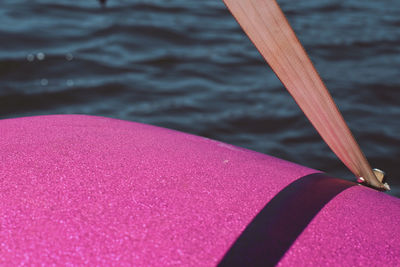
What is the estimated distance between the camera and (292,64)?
1.82ft

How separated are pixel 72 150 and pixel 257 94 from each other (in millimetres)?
1714

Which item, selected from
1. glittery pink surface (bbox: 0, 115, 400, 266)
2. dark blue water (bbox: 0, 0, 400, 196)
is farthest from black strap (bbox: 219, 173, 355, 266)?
dark blue water (bbox: 0, 0, 400, 196)

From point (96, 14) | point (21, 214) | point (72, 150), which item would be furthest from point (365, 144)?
point (96, 14)

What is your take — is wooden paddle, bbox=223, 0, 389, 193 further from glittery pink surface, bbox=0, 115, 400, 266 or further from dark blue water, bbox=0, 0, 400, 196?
dark blue water, bbox=0, 0, 400, 196

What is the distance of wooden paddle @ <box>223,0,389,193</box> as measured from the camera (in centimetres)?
50

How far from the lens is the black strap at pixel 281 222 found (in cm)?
53

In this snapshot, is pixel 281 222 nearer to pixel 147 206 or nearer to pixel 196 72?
pixel 147 206

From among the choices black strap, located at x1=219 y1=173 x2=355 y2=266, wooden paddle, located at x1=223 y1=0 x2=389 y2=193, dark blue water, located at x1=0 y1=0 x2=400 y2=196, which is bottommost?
dark blue water, located at x1=0 y1=0 x2=400 y2=196

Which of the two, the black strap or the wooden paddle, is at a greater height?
the wooden paddle

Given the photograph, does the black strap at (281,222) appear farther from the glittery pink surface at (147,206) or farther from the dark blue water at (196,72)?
the dark blue water at (196,72)

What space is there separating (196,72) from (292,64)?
2.05m

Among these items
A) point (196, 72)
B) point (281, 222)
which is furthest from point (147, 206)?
point (196, 72)

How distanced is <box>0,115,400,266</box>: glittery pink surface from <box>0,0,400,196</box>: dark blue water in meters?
1.12

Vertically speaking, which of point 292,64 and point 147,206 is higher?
point 292,64
